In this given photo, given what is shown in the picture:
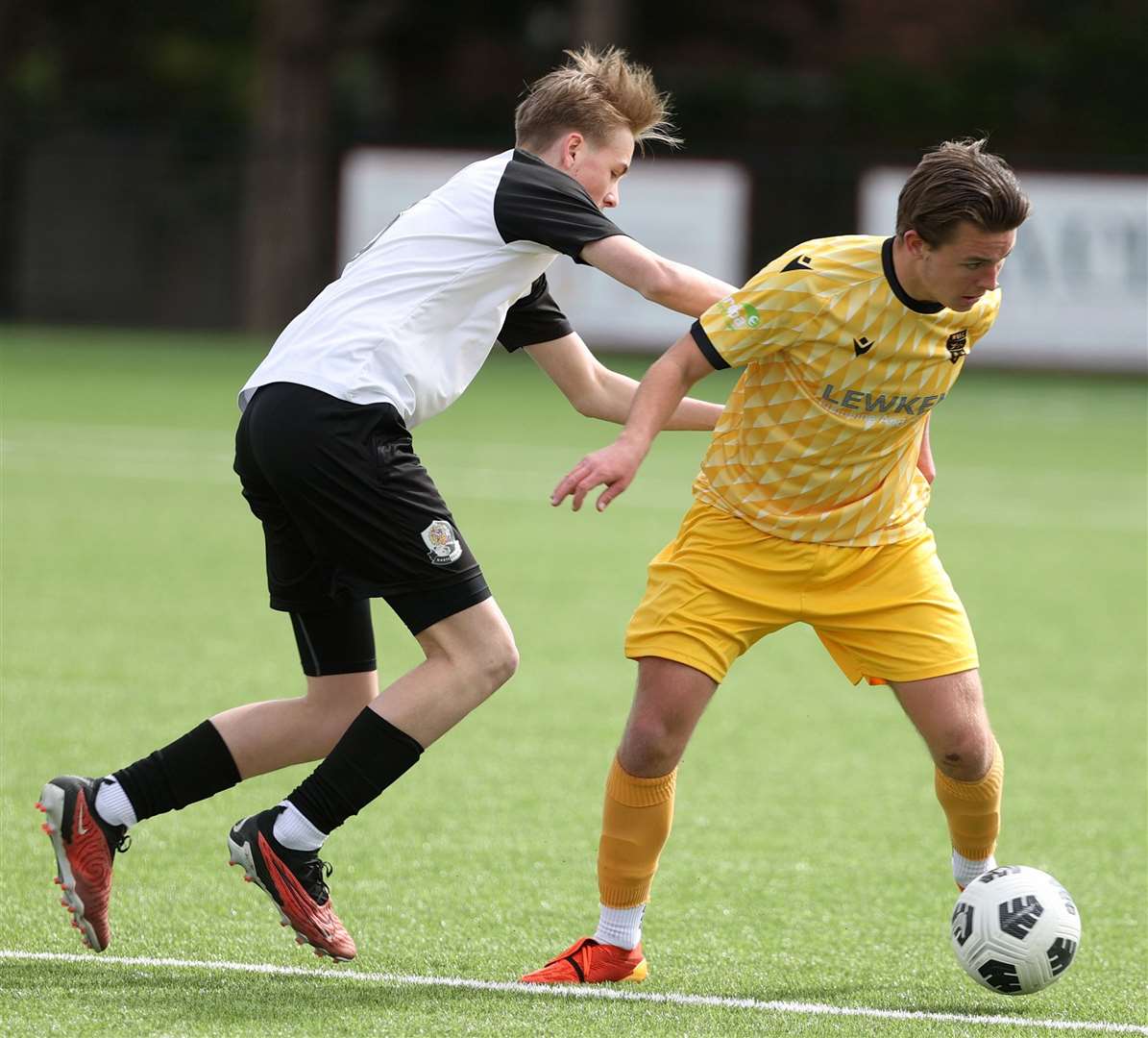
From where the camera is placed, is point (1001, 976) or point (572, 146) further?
point (572, 146)

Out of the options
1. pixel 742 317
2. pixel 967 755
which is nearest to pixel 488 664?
pixel 742 317

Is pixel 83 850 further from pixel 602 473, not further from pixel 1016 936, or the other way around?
pixel 1016 936

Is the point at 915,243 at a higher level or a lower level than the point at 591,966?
higher

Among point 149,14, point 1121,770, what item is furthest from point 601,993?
point 149,14

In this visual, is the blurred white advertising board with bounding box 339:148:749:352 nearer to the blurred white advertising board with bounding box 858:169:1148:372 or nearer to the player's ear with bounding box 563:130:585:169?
the blurred white advertising board with bounding box 858:169:1148:372

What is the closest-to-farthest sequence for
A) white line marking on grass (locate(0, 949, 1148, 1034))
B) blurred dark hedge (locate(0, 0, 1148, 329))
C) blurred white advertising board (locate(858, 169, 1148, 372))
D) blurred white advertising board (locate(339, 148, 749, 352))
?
white line marking on grass (locate(0, 949, 1148, 1034)) → blurred white advertising board (locate(858, 169, 1148, 372)) → blurred white advertising board (locate(339, 148, 749, 352)) → blurred dark hedge (locate(0, 0, 1148, 329))

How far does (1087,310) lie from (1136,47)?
10594mm

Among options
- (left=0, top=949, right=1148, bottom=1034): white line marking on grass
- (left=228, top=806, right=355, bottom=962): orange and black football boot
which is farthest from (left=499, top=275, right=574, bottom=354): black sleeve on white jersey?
(left=0, top=949, right=1148, bottom=1034): white line marking on grass

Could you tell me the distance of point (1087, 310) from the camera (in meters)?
22.9

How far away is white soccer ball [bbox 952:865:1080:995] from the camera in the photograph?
4301 millimetres

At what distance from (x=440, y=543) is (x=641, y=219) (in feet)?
65.1

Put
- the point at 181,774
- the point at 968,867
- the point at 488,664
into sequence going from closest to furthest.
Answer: the point at 488,664, the point at 181,774, the point at 968,867

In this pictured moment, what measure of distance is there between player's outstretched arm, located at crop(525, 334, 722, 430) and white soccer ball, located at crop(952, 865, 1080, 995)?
1.35 metres

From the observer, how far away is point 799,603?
4543mm
